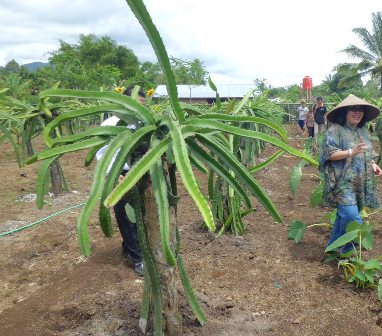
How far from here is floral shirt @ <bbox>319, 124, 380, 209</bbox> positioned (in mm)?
3127

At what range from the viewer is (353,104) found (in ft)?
9.97

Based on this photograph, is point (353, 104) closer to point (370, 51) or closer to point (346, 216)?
point (346, 216)

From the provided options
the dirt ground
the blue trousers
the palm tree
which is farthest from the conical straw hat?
the palm tree

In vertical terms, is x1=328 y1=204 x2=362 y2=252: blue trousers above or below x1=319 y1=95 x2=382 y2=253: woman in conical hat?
below

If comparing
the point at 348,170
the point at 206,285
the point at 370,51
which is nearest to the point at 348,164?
the point at 348,170

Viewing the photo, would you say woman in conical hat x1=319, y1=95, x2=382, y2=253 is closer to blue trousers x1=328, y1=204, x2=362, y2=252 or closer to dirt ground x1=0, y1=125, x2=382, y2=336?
blue trousers x1=328, y1=204, x2=362, y2=252

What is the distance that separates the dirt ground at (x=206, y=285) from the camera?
240 cm

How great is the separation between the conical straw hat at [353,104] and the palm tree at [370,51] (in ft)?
77.5

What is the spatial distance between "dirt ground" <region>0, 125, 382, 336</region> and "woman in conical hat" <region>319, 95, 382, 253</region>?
1.68ft

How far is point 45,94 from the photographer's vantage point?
6.05ft

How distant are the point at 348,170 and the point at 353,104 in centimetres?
48

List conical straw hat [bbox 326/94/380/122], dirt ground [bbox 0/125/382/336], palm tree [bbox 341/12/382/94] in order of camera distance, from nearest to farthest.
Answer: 1. dirt ground [bbox 0/125/382/336]
2. conical straw hat [bbox 326/94/380/122]
3. palm tree [bbox 341/12/382/94]

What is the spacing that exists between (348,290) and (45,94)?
7.46 ft

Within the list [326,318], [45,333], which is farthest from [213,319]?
[45,333]
